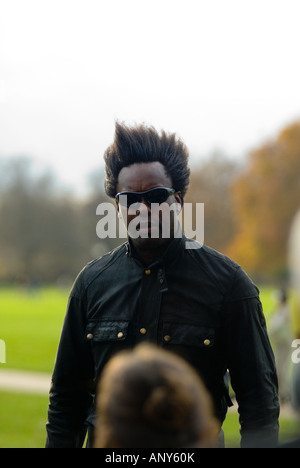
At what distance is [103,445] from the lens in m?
1.69

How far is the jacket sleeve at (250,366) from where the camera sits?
243 cm

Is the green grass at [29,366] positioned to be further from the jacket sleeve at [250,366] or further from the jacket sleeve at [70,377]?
the jacket sleeve at [70,377]

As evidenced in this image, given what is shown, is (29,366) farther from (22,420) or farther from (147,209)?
(147,209)

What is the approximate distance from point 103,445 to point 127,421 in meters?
0.13

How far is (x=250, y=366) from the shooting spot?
2.45 meters

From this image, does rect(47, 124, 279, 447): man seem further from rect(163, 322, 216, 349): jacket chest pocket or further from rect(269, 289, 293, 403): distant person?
rect(269, 289, 293, 403): distant person

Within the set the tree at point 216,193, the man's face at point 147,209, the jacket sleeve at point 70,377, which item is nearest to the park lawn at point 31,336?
the jacket sleeve at point 70,377

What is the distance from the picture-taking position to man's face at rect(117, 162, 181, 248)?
8.36ft

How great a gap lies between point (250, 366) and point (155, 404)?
0.93 metres

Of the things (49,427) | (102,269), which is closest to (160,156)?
(102,269)

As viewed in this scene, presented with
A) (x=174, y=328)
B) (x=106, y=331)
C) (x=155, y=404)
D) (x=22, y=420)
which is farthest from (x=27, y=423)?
(x=155, y=404)

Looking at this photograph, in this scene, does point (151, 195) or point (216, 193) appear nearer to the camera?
point (151, 195)

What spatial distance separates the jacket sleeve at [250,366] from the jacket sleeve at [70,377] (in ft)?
1.83

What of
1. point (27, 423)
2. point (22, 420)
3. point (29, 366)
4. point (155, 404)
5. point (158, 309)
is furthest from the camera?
point (29, 366)
